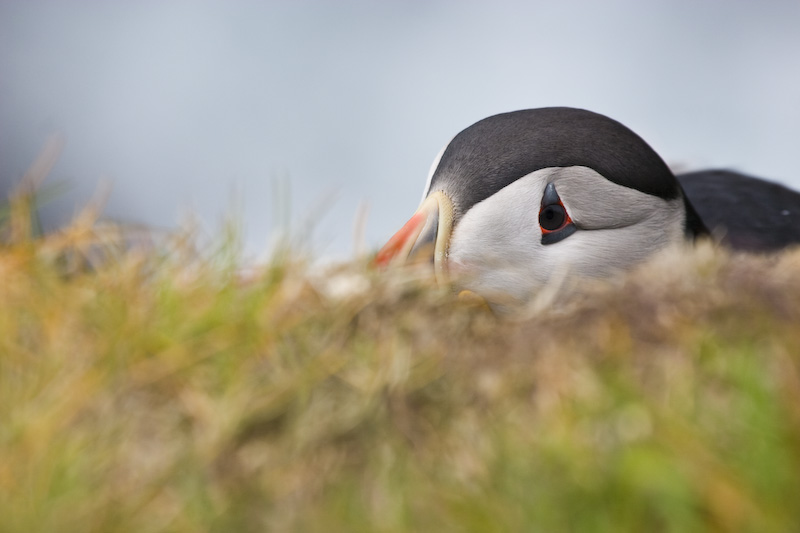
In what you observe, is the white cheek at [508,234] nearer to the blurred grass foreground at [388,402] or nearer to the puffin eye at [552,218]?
the puffin eye at [552,218]

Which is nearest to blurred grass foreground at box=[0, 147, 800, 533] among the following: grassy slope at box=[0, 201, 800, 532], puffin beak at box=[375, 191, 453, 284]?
grassy slope at box=[0, 201, 800, 532]

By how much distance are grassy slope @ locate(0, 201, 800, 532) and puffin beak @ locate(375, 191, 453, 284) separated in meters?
0.25

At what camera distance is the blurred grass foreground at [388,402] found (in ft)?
1.35

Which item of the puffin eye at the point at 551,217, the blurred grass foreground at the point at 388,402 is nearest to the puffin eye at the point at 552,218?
the puffin eye at the point at 551,217

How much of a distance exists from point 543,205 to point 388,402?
54 centimetres

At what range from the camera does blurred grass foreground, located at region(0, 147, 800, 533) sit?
0.41 metres

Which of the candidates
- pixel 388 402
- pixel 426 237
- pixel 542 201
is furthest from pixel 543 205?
pixel 388 402

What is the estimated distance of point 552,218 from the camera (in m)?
1.03

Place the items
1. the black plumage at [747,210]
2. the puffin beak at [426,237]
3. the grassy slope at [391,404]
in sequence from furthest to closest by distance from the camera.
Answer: the black plumage at [747,210]
the puffin beak at [426,237]
the grassy slope at [391,404]

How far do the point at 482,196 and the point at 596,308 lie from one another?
419 millimetres

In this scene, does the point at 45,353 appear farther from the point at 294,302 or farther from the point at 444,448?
the point at 444,448

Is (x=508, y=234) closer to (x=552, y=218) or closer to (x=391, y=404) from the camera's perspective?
(x=552, y=218)

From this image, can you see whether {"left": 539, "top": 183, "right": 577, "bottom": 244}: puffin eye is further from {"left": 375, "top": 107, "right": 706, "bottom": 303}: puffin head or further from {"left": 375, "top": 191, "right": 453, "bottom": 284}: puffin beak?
{"left": 375, "top": 191, "right": 453, "bottom": 284}: puffin beak

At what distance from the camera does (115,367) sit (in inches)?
22.4
